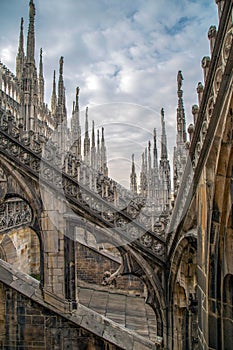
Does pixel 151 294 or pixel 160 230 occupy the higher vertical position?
pixel 160 230

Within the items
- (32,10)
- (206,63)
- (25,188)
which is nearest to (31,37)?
(32,10)

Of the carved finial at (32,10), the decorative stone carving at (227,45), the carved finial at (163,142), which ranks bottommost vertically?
the decorative stone carving at (227,45)

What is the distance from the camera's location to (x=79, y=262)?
43.5ft

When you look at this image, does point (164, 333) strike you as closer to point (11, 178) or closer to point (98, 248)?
point (11, 178)

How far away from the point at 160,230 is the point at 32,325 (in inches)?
135

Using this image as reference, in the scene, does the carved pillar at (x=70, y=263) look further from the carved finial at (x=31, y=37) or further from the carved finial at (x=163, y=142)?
the carved finial at (x=163, y=142)

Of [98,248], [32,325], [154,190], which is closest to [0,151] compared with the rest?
[32,325]

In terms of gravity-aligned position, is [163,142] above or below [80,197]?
above

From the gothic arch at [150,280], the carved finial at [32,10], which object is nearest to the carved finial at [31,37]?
the carved finial at [32,10]

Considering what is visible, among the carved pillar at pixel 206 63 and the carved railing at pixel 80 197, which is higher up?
the carved pillar at pixel 206 63

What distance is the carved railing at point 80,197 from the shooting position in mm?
6578

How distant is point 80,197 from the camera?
6918 millimetres

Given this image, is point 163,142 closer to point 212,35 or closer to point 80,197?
point 80,197

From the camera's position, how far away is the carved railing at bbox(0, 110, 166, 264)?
6.58m
